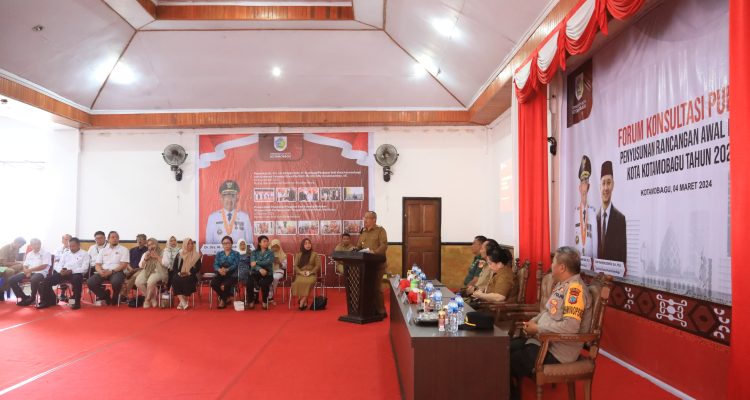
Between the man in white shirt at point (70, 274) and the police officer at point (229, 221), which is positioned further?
the police officer at point (229, 221)

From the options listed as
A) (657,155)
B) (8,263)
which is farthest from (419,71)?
(8,263)

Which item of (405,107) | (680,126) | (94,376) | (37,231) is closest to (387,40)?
(405,107)

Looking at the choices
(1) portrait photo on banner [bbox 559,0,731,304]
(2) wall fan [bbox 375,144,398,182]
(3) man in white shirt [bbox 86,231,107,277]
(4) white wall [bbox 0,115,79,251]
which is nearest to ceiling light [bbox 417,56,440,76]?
(2) wall fan [bbox 375,144,398,182]

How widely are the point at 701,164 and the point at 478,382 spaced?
6.94 ft

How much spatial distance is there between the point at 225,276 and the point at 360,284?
2435mm

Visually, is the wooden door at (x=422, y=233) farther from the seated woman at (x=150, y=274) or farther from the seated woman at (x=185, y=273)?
the seated woman at (x=150, y=274)

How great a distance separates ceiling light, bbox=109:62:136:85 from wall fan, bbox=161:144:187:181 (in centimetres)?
142

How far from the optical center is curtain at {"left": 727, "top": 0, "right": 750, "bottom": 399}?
2518 mm

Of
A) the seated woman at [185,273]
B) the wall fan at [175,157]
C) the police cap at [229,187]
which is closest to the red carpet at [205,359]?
the seated woman at [185,273]

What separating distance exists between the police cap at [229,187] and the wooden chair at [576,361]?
7.68m

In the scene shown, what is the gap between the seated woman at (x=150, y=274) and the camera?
7.47 metres

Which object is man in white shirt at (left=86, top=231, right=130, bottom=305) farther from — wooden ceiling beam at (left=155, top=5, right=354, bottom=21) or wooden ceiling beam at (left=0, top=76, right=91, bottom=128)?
wooden ceiling beam at (left=155, top=5, right=354, bottom=21)

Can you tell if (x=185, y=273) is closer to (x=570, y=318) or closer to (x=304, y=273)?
(x=304, y=273)

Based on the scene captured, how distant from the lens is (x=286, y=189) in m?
9.66
